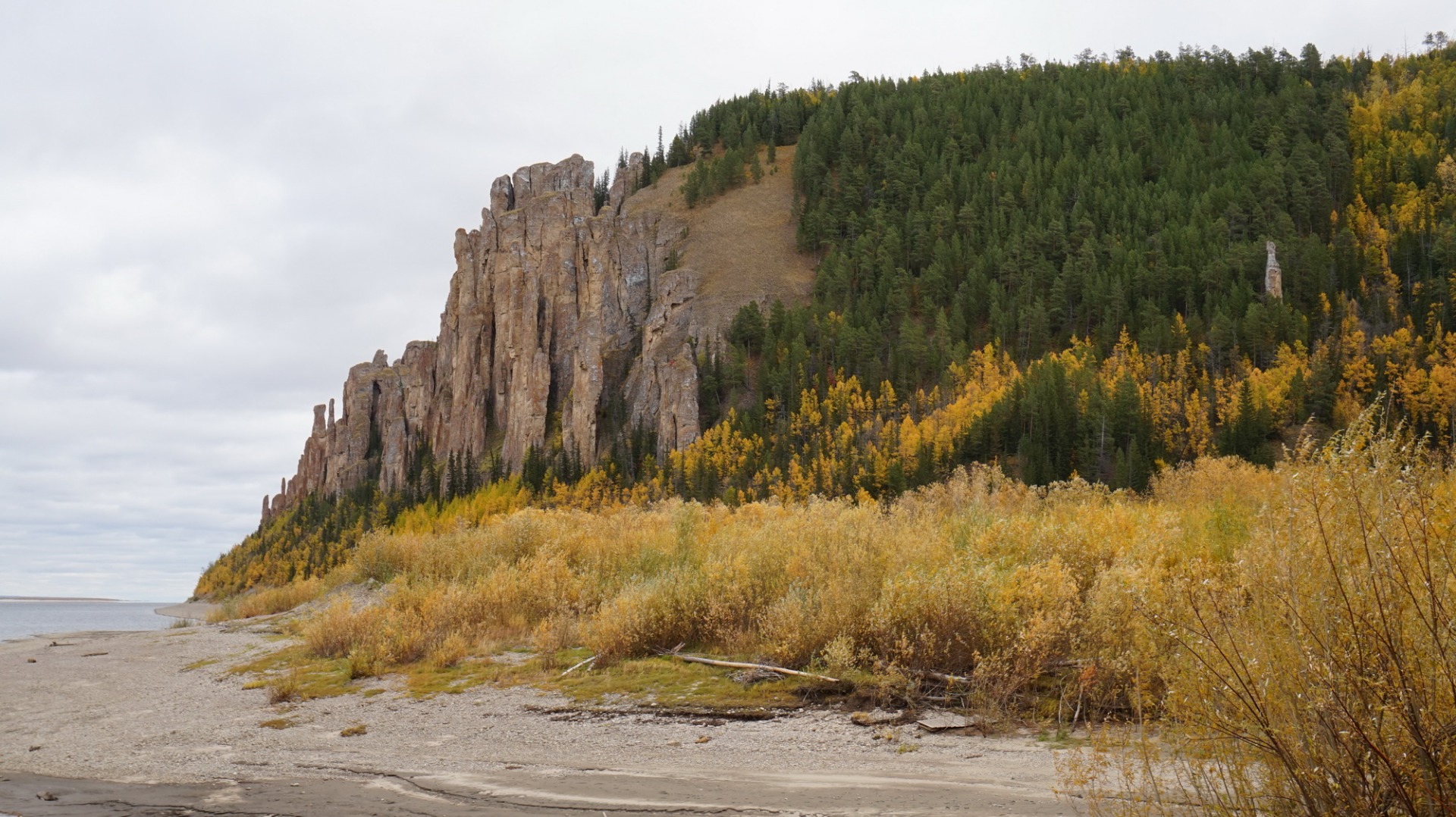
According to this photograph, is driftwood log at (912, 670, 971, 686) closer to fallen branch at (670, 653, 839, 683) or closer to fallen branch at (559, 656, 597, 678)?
fallen branch at (670, 653, 839, 683)

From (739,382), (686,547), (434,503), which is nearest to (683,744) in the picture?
(686,547)

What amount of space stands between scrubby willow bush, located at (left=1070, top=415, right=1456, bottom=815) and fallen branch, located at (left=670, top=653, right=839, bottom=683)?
6.39 meters

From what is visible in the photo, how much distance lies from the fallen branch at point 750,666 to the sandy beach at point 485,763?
0.83 meters

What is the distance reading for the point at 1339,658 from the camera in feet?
15.1

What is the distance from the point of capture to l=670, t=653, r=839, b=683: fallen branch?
11.7m

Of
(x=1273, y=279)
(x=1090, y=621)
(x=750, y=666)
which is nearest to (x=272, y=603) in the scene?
(x=750, y=666)

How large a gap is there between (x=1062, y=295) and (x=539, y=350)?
71.7 metres

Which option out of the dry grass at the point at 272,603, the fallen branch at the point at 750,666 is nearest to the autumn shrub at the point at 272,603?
the dry grass at the point at 272,603

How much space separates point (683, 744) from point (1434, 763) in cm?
765

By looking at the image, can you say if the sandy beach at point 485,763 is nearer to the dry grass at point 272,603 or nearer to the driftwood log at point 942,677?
the driftwood log at point 942,677

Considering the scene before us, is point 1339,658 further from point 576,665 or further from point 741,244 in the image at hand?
point 741,244

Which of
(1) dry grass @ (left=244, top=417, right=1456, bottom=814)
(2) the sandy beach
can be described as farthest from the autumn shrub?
(2) the sandy beach

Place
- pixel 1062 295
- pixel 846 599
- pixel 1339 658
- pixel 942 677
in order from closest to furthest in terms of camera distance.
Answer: pixel 1339 658 < pixel 942 677 < pixel 846 599 < pixel 1062 295

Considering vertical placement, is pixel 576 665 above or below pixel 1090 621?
below
